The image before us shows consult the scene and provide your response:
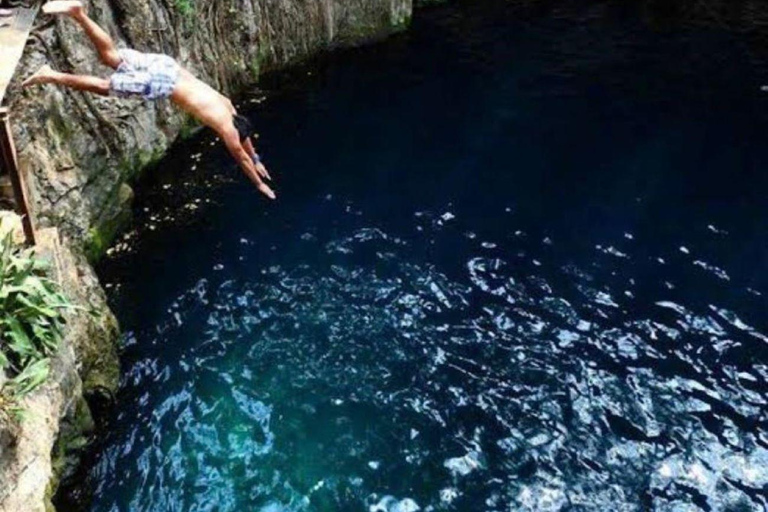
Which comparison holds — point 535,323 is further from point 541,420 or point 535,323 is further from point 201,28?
point 201,28

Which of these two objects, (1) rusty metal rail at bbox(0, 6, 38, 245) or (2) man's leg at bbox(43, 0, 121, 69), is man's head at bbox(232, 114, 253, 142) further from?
(1) rusty metal rail at bbox(0, 6, 38, 245)

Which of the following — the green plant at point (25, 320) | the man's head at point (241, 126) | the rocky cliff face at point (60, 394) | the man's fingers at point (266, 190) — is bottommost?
the rocky cliff face at point (60, 394)

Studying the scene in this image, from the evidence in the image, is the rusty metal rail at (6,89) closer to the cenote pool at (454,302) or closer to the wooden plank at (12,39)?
the wooden plank at (12,39)

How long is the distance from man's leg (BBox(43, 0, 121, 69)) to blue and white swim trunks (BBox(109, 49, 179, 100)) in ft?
0.70

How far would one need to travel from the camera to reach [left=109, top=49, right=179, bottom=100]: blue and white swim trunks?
10.6 metres

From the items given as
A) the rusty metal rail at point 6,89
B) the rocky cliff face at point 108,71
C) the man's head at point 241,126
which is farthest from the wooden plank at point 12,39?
the man's head at point 241,126

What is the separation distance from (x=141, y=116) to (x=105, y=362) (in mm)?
6655

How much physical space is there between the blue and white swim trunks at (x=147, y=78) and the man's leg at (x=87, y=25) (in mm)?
212

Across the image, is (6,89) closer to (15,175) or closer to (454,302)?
(15,175)

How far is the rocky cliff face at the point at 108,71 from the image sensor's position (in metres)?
14.1

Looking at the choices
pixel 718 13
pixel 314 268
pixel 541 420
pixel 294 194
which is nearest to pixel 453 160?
pixel 294 194

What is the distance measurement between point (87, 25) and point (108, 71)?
6.56 metres

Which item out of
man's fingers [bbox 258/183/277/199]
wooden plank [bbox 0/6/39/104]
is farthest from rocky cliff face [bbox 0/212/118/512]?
man's fingers [bbox 258/183/277/199]

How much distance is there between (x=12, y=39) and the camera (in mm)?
11344
